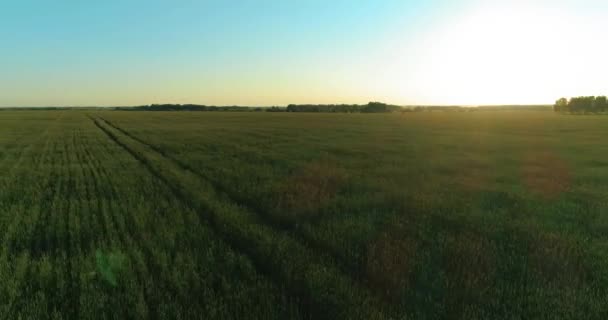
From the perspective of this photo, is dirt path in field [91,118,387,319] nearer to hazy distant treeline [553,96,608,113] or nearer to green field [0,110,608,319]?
green field [0,110,608,319]

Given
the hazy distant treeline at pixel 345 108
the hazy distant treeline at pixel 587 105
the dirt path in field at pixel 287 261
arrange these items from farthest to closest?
the hazy distant treeline at pixel 345 108
the hazy distant treeline at pixel 587 105
the dirt path in field at pixel 287 261

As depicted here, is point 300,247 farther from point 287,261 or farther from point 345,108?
point 345,108

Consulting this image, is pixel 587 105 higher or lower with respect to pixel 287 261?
higher

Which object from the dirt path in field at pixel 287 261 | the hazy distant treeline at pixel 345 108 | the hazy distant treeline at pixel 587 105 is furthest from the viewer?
the hazy distant treeline at pixel 345 108

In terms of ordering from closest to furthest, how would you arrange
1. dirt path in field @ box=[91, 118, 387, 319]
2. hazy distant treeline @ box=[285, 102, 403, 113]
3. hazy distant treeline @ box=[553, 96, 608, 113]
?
dirt path in field @ box=[91, 118, 387, 319]
hazy distant treeline @ box=[553, 96, 608, 113]
hazy distant treeline @ box=[285, 102, 403, 113]

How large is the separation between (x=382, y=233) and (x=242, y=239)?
284 centimetres

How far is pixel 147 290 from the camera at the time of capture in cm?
500

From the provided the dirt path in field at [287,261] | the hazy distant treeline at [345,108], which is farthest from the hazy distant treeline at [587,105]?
the dirt path in field at [287,261]

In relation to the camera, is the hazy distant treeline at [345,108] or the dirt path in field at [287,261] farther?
the hazy distant treeline at [345,108]

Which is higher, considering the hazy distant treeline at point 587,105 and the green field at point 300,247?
the hazy distant treeline at point 587,105

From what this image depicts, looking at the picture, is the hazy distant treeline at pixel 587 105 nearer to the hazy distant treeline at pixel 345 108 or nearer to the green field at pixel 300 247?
the hazy distant treeline at pixel 345 108

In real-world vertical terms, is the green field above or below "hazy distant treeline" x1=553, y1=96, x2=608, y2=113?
below

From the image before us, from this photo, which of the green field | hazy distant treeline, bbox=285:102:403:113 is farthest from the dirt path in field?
hazy distant treeline, bbox=285:102:403:113

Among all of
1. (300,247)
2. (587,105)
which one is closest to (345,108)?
(587,105)
